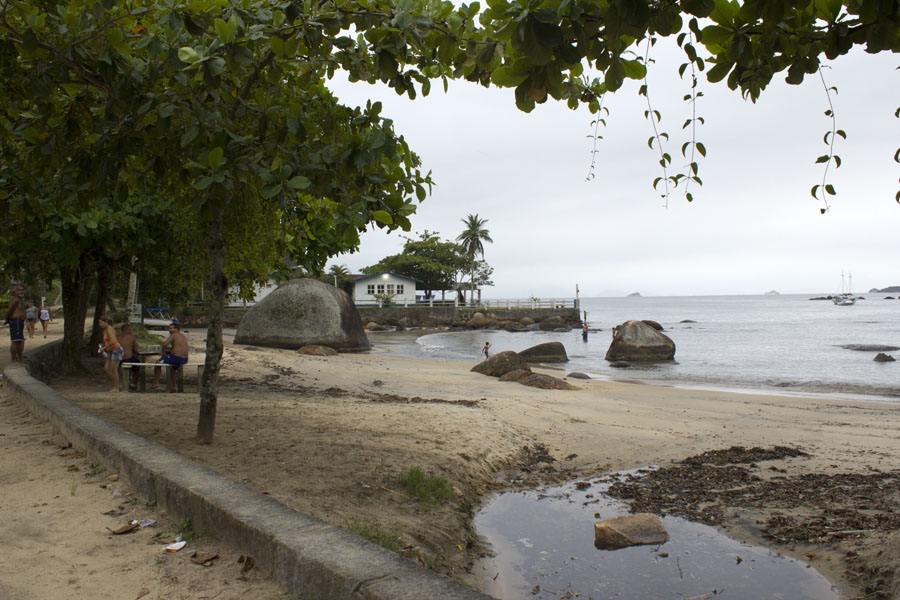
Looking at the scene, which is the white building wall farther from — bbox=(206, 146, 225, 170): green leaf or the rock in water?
bbox=(206, 146, 225, 170): green leaf

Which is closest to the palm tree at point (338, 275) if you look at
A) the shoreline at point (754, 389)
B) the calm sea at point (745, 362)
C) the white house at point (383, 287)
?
the white house at point (383, 287)

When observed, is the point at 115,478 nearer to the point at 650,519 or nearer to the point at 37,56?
the point at 37,56

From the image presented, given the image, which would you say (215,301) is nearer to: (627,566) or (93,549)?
(93,549)

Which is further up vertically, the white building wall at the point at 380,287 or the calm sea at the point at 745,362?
the white building wall at the point at 380,287

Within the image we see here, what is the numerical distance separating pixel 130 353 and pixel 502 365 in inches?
400

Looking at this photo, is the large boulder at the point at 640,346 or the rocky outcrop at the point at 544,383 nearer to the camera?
the rocky outcrop at the point at 544,383

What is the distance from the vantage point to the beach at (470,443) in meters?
4.79

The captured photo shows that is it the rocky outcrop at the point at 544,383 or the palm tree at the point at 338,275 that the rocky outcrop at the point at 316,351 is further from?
the palm tree at the point at 338,275

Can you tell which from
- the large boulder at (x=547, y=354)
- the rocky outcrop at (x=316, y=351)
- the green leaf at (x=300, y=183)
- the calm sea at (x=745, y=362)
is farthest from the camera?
the large boulder at (x=547, y=354)

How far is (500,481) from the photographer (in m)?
6.78

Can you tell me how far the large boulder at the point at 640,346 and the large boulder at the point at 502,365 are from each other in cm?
1125

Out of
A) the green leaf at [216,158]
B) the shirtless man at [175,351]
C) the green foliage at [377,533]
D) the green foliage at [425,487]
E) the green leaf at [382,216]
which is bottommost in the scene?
the green foliage at [425,487]

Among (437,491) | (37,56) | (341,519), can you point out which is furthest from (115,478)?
(37,56)

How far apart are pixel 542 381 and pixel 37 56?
13.1 m
